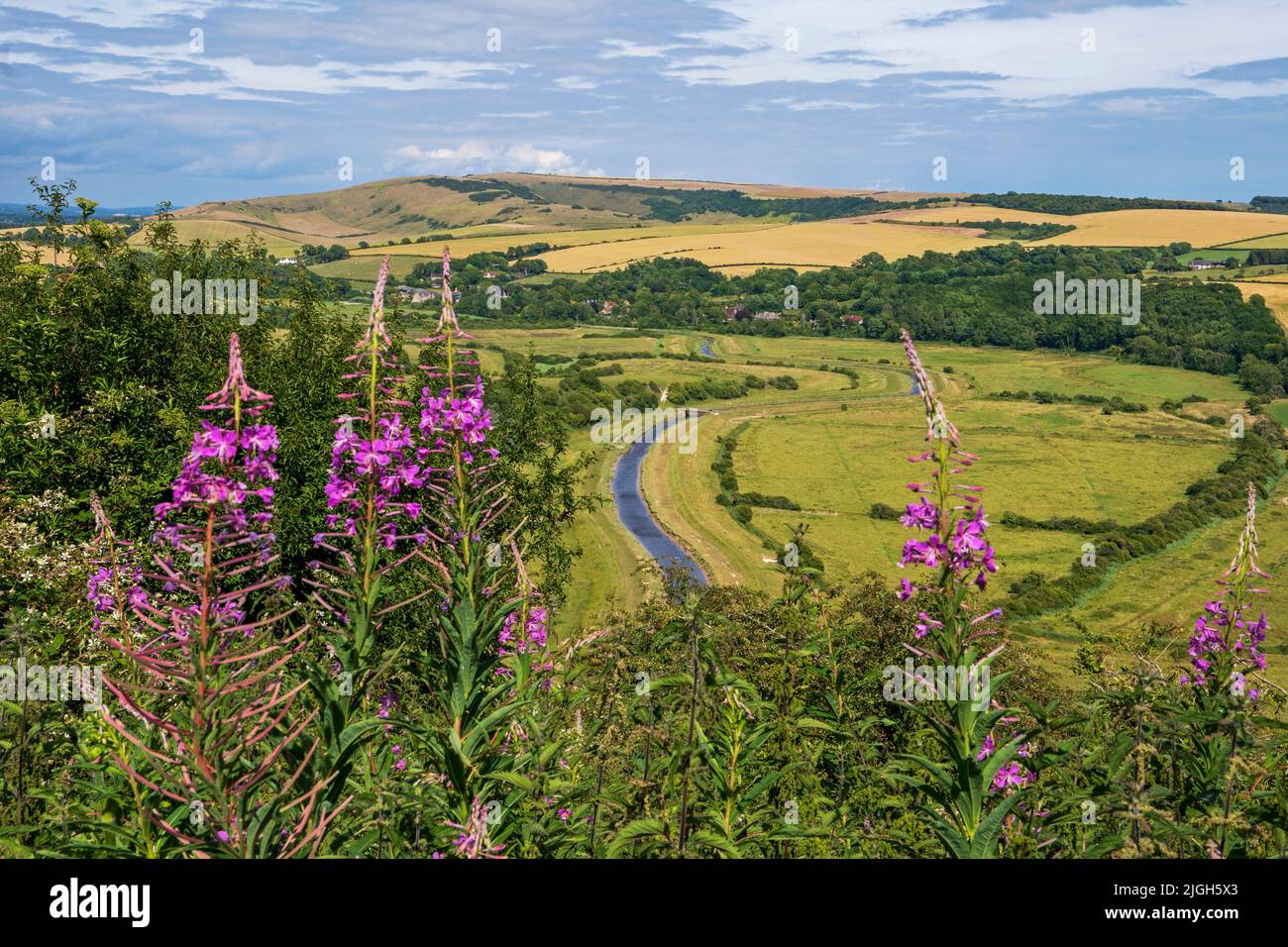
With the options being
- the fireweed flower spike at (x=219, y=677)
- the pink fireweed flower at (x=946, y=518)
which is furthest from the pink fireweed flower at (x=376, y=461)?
the pink fireweed flower at (x=946, y=518)

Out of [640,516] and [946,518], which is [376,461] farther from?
[640,516]

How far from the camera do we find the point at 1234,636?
7.14 m

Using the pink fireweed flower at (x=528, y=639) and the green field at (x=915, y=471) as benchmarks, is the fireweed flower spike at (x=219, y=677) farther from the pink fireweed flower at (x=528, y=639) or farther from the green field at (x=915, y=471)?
the green field at (x=915, y=471)

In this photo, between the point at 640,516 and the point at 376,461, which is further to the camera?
the point at 640,516

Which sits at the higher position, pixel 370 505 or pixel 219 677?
pixel 370 505

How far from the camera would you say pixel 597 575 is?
5594 centimetres

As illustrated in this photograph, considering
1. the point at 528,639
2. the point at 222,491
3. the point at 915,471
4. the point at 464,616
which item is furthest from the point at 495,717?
the point at 915,471

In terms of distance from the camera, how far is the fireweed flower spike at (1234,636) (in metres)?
6.79

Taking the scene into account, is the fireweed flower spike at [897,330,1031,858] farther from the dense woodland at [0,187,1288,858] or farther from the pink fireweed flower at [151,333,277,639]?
the pink fireweed flower at [151,333,277,639]

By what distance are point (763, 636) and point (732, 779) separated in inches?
176

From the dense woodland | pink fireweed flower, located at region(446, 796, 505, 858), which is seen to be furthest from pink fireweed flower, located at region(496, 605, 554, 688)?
pink fireweed flower, located at region(446, 796, 505, 858)

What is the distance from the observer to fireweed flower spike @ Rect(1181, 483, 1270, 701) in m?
6.79
